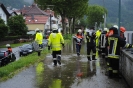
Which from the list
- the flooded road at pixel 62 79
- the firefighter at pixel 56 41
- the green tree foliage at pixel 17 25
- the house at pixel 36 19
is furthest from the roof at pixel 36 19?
the flooded road at pixel 62 79

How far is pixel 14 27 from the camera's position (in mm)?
63500

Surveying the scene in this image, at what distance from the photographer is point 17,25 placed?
61.2m

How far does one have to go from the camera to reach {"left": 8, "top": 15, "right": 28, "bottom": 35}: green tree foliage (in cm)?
6154

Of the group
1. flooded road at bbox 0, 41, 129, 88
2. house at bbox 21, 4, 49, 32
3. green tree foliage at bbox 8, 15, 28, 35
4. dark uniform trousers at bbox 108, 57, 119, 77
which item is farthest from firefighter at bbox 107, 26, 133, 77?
house at bbox 21, 4, 49, 32

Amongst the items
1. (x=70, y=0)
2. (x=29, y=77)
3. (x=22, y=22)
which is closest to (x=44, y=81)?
(x=29, y=77)

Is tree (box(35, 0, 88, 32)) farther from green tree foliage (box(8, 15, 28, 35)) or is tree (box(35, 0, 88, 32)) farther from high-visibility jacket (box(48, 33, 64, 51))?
high-visibility jacket (box(48, 33, 64, 51))

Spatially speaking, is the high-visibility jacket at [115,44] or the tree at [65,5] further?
the tree at [65,5]

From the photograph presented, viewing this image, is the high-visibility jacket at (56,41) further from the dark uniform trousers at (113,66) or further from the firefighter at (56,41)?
the dark uniform trousers at (113,66)

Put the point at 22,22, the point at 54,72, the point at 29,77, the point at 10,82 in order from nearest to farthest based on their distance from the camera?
the point at 10,82
the point at 29,77
the point at 54,72
the point at 22,22

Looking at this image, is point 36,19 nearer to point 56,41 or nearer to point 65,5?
point 65,5

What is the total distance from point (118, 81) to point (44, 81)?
2.38 meters

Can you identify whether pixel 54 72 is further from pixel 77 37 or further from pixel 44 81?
pixel 77 37

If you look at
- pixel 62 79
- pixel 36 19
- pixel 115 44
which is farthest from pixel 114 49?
pixel 36 19

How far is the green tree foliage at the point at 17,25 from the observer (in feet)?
202
